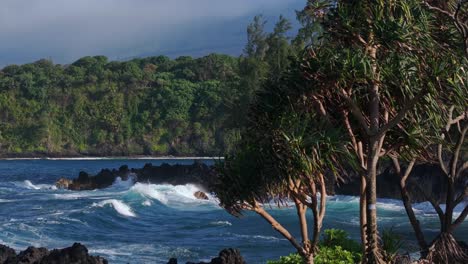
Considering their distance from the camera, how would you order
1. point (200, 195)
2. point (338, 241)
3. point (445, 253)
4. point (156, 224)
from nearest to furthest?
1. point (445, 253)
2. point (338, 241)
3. point (156, 224)
4. point (200, 195)

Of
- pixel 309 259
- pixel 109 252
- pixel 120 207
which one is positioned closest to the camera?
pixel 309 259

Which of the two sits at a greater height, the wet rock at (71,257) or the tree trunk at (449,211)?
the tree trunk at (449,211)

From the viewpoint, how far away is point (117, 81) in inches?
4616

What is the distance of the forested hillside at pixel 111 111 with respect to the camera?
111 metres

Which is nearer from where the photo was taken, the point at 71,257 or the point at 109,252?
the point at 71,257

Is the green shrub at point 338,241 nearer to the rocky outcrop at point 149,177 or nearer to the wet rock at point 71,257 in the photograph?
the wet rock at point 71,257

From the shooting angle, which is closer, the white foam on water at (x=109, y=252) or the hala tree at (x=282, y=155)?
the hala tree at (x=282, y=155)

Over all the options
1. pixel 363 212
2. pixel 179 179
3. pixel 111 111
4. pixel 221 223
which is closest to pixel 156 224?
pixel 221 223

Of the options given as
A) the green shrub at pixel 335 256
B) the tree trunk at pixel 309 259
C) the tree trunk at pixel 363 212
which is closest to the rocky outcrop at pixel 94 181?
the green shrub at pixel 335 256

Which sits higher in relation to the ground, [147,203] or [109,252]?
[147,203]

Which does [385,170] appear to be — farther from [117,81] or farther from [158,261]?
[117,81]

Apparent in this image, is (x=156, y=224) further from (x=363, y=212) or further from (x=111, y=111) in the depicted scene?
(x=111, y=111)

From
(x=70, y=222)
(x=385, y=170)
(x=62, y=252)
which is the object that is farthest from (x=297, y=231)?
(x=385, y=170)

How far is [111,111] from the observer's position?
377 feet
